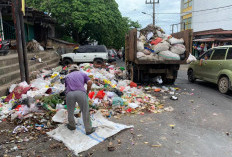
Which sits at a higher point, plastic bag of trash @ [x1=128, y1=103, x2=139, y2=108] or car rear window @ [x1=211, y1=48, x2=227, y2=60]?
car rear window @ [x1=211, y1=48, x2=227, y2=60]

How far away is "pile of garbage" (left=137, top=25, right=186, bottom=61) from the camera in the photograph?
7645mm

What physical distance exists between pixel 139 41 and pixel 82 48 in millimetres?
7654

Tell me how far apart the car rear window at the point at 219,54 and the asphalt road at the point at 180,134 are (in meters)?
2.00

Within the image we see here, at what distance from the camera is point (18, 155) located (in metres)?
3.33

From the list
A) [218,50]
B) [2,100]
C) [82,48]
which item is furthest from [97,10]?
[2,100]

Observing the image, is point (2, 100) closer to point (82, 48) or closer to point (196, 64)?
point (196, 64)

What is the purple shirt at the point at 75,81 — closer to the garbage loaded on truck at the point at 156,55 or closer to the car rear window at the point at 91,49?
the garbage loaded on truck at the point at 156,55

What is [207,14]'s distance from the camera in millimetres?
22906

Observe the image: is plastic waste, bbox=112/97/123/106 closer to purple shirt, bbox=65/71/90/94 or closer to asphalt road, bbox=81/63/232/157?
asphalt road, bbox=81/63/232/157

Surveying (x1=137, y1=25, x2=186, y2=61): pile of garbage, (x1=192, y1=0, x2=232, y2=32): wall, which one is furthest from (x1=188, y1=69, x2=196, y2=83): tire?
(x1=192, y1=0, x2=232, y2=32): wall

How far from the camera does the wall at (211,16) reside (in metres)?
20.5

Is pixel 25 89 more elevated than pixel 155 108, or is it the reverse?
pixel 25 89

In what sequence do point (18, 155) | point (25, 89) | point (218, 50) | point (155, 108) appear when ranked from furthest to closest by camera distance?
point (218, 50)
point (25, 89)
point (155, 108)
point (18, 155)

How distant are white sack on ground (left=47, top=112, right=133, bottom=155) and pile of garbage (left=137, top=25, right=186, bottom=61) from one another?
4.06 meters
